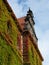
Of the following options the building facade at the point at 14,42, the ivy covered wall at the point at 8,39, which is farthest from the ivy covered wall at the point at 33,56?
the ivy covered wall at the point at 8,39

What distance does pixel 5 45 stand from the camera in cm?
2078

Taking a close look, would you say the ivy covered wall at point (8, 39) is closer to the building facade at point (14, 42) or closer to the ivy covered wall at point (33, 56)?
the building facade at point (14, 42)

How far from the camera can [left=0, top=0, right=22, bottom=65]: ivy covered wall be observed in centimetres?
Result: 2016

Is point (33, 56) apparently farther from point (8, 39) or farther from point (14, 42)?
point (8, 39)

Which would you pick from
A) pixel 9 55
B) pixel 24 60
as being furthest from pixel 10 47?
pixel 24 60

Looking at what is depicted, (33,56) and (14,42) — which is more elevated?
(14,42)

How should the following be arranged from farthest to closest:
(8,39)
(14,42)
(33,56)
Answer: (33,56)
(14,42)
(8,39)

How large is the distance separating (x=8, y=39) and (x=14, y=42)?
1.86m

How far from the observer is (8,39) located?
71.9 ft

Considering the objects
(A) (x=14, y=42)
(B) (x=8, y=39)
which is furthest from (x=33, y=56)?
(B) (x=8, y=39)

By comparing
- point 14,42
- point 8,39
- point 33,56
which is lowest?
point 33,56

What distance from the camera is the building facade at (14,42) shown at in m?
20.7

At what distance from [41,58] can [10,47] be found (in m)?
11.4

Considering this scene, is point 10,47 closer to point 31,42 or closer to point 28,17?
point 31,42
